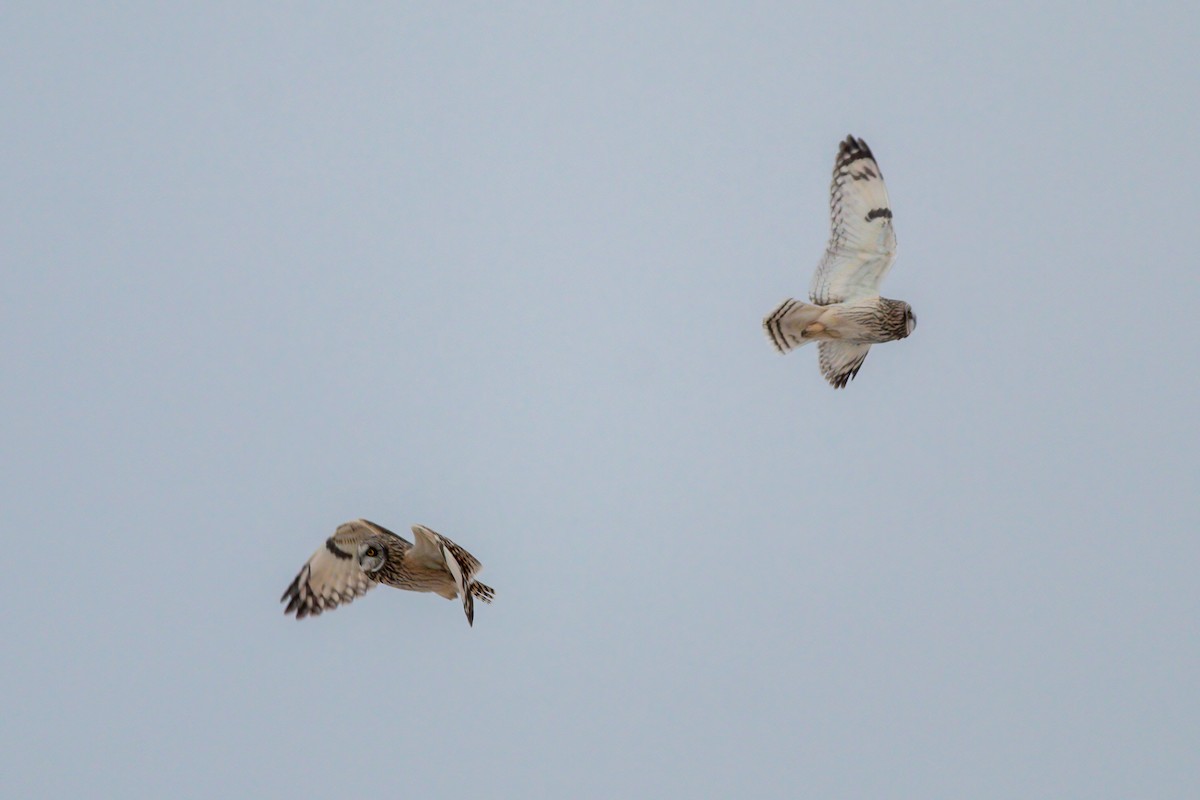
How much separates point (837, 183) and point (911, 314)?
140 centimetres

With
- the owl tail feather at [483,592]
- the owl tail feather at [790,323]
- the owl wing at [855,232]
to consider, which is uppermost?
the owl wing at [855,232]

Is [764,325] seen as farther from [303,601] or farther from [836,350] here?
[303,601]

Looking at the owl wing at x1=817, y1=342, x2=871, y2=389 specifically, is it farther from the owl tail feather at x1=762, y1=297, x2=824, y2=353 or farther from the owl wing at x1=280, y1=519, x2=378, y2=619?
the owl wing at x1=280, y1=519, x2=378, y2=619

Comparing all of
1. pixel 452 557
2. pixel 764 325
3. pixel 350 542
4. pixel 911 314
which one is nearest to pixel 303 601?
pixel 350 542

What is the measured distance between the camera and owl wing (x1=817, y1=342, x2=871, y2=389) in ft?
47.1

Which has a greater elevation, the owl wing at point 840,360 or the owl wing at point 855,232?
the owl wing at point 855,232

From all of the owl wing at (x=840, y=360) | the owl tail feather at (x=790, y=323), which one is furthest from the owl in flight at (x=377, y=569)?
the owl wing at (x=840, y=360)

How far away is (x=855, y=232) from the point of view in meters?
13.5

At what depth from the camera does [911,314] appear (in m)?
13.3

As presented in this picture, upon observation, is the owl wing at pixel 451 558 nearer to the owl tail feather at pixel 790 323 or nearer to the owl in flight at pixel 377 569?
the owl in flight at pixel 377 569

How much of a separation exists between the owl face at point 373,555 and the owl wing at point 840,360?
4631mm

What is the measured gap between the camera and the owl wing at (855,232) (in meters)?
13.5

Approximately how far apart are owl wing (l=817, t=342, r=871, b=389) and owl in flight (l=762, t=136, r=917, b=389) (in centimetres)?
44

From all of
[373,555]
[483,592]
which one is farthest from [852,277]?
[373,555]
